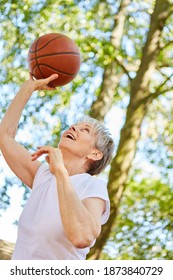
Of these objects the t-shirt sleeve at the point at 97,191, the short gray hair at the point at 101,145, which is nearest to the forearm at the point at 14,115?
the short gray hair at the point at 101,145

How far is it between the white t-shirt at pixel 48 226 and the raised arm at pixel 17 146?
1.10 feet

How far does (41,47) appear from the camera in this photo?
5.03 meters

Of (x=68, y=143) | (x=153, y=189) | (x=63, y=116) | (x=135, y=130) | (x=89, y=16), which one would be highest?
(x=68, y=143)

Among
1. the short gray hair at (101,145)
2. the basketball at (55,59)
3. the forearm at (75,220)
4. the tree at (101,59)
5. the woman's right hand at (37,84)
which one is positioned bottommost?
the tree at (101,59)

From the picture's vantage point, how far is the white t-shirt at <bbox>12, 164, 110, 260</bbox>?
11.1 feet

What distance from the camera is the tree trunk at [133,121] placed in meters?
8.43

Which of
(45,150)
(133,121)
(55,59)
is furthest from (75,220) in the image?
(133,121)

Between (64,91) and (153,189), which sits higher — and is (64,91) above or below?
above

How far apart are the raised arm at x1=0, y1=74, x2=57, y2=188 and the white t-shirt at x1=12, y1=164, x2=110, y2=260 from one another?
0.34 m

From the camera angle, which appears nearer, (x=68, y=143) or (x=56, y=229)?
(x=56, y=229)

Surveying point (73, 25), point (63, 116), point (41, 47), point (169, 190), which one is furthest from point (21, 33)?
point (41, 47)

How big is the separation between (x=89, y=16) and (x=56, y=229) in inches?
277

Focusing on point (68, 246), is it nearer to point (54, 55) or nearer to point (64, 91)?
point (54, 55)

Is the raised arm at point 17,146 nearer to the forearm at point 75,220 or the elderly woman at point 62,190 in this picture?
the elderly woman at point 62,190
